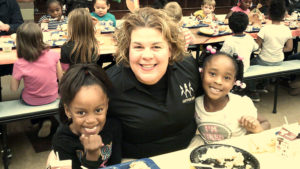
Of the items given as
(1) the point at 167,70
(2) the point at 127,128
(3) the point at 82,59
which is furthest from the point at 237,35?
(2) the point at 127,128

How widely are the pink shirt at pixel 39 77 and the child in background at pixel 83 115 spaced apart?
128 centimetres

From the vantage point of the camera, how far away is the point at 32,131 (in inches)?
141

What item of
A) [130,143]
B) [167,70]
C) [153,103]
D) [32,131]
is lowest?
[32,131]

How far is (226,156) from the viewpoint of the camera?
1.55 metres

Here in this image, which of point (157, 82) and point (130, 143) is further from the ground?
point (157, 82)

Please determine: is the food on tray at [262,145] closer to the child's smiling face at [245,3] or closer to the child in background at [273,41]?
the child in background at [273,41]

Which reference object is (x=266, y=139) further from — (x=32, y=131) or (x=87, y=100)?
(x=32, y=131)

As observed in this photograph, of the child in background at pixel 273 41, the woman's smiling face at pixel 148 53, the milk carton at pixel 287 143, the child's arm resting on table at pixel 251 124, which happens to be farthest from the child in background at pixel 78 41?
the child in background at pixel 273 41

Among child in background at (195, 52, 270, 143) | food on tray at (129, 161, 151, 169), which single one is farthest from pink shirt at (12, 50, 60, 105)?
food on tray at (129, 161, 151, 169)

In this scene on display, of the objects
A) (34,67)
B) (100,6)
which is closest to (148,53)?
(34,67)

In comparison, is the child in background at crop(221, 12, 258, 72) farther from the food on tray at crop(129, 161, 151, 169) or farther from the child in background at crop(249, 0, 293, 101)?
the food on tray at crop(129, 161, 151, 169)

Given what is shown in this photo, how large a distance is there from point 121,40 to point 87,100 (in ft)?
1.39

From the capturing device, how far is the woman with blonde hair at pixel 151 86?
1.66 metres

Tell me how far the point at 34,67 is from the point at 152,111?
1.50 metres
